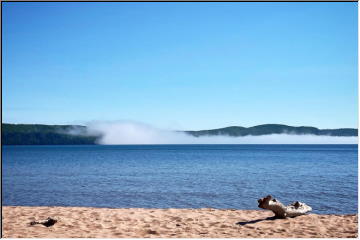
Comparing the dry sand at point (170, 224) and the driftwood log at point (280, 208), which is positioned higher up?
the driftwood log at point (280, 208)

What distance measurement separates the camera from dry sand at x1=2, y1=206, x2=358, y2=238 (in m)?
9.30

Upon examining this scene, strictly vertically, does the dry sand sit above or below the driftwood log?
below

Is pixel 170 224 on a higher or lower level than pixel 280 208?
lower

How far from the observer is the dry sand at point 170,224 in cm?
930

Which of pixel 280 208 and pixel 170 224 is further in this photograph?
pixel 280 208

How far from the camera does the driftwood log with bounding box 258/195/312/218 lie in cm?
1100

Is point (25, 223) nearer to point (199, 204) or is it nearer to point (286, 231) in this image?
point (286, 231)

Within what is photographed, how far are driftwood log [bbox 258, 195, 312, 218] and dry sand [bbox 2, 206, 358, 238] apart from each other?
205 millimetres

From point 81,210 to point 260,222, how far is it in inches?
269

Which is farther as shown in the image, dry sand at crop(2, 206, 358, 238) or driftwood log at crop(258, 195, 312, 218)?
driftwood log at crop(258, 195, 312, 218)

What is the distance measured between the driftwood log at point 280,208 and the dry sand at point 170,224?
205 millimetres

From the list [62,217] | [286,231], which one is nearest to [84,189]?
[62,217]

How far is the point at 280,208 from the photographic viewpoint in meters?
11.1

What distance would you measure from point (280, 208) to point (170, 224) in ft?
12.1
